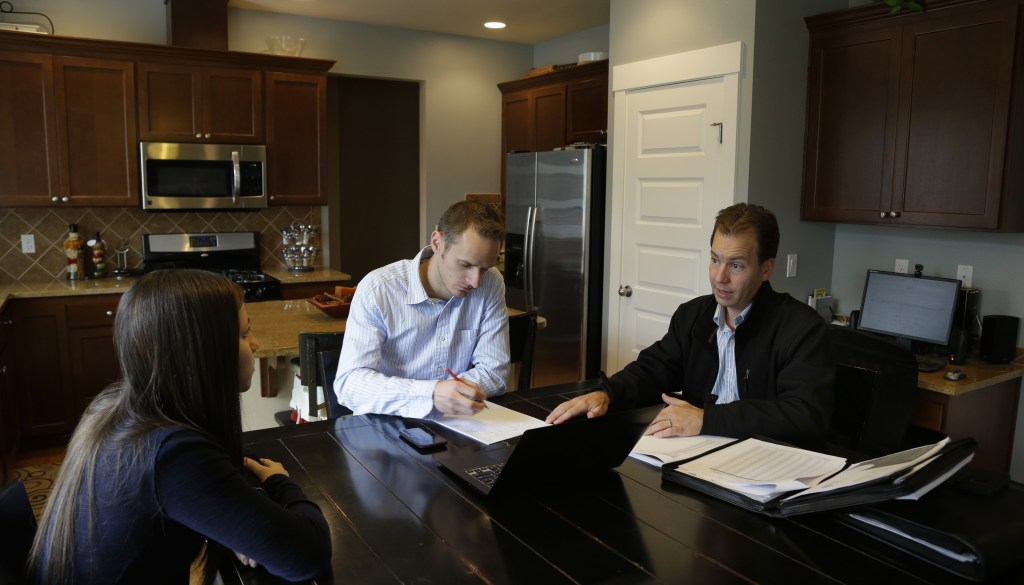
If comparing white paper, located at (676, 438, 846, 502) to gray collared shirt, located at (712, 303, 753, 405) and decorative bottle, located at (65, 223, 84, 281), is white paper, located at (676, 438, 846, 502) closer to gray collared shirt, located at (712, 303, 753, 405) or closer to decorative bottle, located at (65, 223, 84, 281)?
gray collared shirt, located at (712, 303, 753, 405)

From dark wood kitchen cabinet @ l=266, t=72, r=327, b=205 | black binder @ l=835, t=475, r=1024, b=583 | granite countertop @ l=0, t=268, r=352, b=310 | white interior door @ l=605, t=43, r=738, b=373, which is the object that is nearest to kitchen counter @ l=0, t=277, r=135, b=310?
granite countertop @ l=0, t=268, r=352, b=310

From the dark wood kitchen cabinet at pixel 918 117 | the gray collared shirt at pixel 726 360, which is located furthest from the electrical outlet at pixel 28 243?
the dark wood kitchen cabinet at pixel 918 117

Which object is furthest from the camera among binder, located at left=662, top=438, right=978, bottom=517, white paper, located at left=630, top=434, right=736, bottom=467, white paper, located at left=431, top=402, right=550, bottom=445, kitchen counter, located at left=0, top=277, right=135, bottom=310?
kitchen counter, located at left=0, top=277, right=135, bottom=310

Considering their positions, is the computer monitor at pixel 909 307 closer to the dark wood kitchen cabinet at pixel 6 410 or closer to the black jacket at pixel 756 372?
the black jacket at pixel 756 372

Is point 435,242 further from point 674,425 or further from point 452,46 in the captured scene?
point 452,46

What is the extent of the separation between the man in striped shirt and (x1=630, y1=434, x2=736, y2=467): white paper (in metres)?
0.50

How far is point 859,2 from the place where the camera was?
11.7 ft

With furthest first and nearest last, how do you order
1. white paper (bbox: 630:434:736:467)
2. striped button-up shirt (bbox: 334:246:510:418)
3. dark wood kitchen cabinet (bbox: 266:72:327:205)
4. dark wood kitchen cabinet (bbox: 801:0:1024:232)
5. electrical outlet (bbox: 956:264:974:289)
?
dark wood kitchen cabinet (bbox: 266:72:327:205) → electrical outlet (bbox: 956:264:974:289) → dark wood kitchen cabinet (bbox: 801:0:1024:232) → striped button-up shirt (bbox: 334:246:510:418) → white paper (bbox: 630:434:736:467)

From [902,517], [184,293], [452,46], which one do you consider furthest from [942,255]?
[452,46]

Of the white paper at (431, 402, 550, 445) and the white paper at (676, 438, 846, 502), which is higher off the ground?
the white paper at (676, 438, 846, 502)

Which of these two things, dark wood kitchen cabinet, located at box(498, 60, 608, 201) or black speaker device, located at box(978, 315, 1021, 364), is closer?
black speaker device, located at box(978, 315, 1021, 364)

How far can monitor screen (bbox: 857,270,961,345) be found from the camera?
123 inches

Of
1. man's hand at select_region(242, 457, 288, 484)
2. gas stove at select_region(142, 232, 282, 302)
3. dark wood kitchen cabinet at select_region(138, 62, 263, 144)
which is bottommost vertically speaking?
man's hand at select_region(242, 457, 288, 484)

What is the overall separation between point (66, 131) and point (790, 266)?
3.98m
